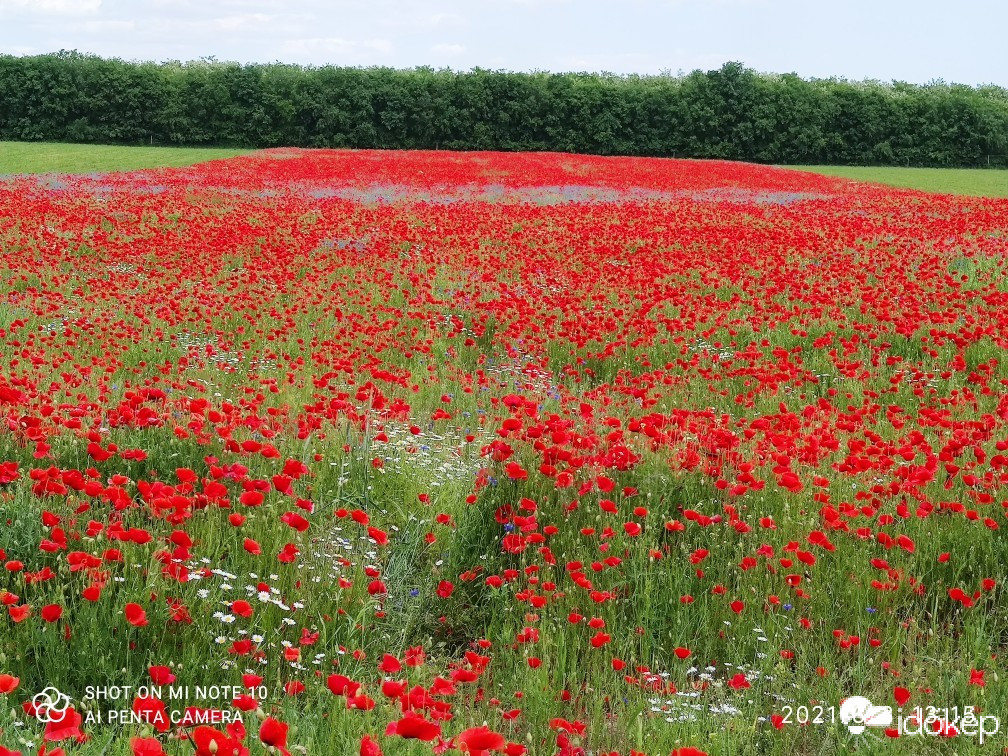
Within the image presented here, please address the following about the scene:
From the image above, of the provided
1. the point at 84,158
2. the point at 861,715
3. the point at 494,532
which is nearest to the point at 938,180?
the point at 84,158

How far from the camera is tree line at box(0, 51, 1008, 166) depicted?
58.3 metres

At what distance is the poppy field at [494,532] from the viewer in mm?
2947

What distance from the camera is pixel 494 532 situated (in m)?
Result: 4.46

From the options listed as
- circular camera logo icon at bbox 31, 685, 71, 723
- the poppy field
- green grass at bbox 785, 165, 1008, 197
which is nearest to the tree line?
green grass at bbox 785, 165, 1008, 197

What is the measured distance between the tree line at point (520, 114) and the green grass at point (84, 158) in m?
8.64

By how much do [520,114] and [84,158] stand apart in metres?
29.2

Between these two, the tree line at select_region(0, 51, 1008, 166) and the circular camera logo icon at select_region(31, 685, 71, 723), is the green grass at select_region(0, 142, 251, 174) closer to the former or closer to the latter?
the tree line at select_region(0, 51, 1008, 166)

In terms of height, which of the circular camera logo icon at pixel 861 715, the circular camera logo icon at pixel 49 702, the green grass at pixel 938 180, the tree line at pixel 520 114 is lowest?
the circular camera logo icon at pixel 861 715

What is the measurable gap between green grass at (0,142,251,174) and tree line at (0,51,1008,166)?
8639 millimetres

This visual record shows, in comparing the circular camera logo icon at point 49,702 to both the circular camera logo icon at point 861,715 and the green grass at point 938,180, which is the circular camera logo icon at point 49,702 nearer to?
the circular camera logo icon at point 861,715

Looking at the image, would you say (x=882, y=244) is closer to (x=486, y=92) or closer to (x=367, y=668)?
Result: (x=367, y=668)

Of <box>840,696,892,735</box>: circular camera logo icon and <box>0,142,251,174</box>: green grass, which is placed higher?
<box>0,142,251,174</box>: green grass

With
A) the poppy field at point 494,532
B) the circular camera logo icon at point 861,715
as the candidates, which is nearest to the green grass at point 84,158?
the poppy field at point 494,532

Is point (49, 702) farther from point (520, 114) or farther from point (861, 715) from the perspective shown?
point (520, 114)
